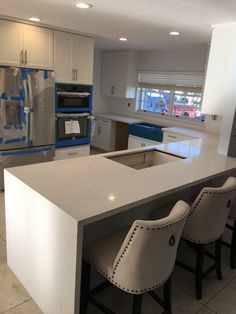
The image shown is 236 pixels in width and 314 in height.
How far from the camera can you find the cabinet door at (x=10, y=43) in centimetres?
321

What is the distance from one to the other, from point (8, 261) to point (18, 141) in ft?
5.98

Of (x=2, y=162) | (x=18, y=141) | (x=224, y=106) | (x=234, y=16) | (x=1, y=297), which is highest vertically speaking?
(x=234, y=16)

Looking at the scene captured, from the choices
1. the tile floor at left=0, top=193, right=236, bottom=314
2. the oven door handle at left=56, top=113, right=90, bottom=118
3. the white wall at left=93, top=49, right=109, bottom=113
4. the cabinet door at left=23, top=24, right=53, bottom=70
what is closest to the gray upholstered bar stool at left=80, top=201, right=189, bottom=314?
the tile floor at left=0, top=193, right=236, bottom=314

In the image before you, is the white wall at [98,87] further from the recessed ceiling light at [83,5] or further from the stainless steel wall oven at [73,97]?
the recessed ceiling light at [83,5]

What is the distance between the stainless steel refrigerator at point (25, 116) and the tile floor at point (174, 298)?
172cm

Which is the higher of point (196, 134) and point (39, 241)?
point (196, 134)

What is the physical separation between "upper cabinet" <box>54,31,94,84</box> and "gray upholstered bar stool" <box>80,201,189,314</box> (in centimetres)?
295

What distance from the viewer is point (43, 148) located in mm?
3848

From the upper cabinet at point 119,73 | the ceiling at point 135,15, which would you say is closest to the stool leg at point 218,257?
the ceiling at point 135,15

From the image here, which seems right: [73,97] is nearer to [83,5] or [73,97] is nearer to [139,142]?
[139,142]

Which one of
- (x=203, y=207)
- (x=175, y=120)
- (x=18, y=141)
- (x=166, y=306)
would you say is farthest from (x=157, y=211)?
(x=175, y=120)

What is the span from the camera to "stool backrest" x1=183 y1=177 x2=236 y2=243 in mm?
1711

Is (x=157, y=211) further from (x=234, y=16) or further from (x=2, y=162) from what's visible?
(x=2, y=162)

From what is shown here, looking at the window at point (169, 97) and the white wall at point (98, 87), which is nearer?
the window at point (169, 97)
